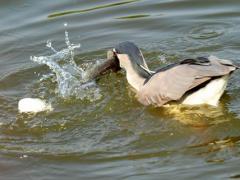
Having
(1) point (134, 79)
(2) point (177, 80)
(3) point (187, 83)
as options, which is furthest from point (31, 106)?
(3) point (187, 83)

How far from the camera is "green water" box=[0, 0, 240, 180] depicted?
6023mm

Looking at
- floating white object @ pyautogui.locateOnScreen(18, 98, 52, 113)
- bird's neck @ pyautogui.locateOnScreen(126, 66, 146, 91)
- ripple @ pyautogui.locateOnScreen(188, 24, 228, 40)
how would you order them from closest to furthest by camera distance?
floating white object @ pyautogui.locateOnScreen(18, 98, 52, 113) → bird's neck @ pyautogui.locateOnScreen(126, 66, 146, 91) → ripple @ pyautogui.locateOnScreen(188, 24, 228, 40)

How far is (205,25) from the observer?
9.47m

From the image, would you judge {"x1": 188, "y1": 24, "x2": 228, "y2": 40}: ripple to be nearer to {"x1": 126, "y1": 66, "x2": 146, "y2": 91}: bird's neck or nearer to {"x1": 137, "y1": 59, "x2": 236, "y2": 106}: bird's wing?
{"x1": 126, "y1": 66, "x2": 146, "y2": 91}: bird's neck

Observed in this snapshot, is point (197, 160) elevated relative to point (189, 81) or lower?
lower

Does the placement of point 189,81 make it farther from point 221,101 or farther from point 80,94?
point 80,94

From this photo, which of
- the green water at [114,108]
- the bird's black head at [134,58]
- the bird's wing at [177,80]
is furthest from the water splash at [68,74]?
the bird's wing at [177,80]

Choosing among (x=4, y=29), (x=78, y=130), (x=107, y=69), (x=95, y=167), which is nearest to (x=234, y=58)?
(x=107, y=69)

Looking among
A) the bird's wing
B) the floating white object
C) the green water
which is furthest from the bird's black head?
the floating white object

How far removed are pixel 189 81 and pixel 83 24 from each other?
3.45m

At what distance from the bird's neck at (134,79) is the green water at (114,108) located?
122mm

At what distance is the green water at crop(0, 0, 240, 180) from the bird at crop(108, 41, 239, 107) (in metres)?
0.14

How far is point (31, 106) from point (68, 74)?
1.15 meters

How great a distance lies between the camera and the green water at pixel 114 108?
602 cm
